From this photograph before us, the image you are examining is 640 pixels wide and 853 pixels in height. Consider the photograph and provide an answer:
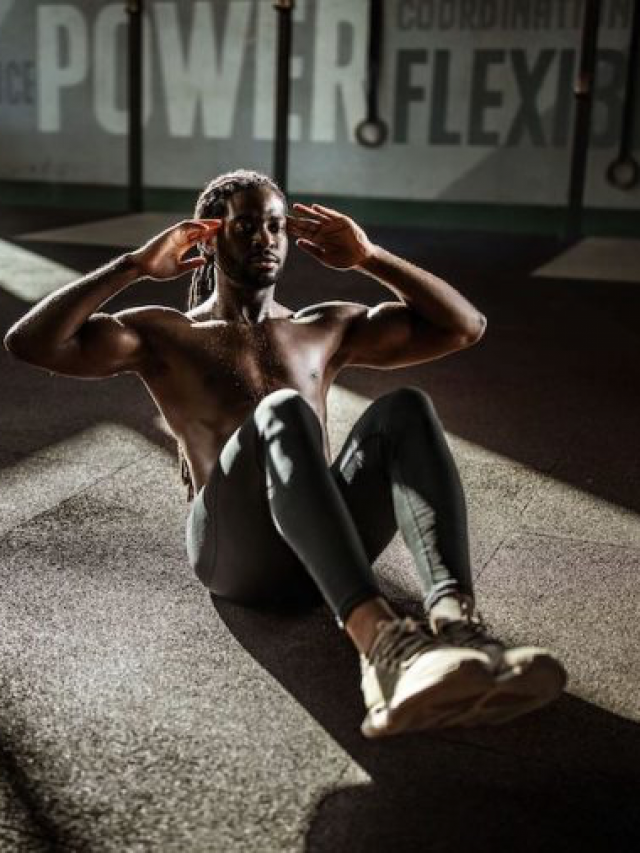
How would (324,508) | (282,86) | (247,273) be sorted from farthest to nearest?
1. (282,86)
2. (247,273)
3. (324,508)

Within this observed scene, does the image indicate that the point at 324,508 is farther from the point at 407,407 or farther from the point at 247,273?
the point at 247,273

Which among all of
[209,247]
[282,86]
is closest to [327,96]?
[282,86]

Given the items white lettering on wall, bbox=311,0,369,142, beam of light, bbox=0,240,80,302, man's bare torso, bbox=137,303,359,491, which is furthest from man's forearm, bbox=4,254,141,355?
white lettering on wall, bbox=311,0,369,142

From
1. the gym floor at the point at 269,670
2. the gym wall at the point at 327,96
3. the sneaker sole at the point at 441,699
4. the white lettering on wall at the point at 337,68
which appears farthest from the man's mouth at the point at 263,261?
the white lettering on wall at the point at 337,68

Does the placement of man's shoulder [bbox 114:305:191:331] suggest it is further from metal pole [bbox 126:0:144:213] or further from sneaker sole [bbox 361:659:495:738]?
metal pole [bbox 126:0:144:213]

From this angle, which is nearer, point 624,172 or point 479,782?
point 479,782

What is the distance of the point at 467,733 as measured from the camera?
69.1 inches

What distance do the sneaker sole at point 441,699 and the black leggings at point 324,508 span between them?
19 centimetres

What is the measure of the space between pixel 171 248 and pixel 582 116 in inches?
257

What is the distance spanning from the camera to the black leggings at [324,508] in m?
1.72

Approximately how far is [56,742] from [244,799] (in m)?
0.33

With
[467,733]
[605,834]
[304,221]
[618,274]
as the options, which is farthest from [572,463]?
[618,274]

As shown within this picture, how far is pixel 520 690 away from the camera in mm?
1538

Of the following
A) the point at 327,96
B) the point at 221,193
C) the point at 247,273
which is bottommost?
the point at 327,96
